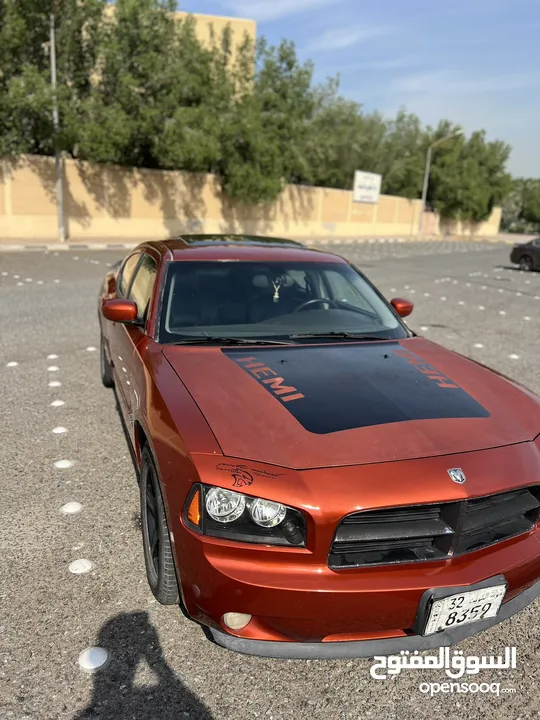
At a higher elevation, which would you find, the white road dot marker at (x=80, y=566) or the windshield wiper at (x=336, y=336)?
the windshield wiper at (x=336, y=336)

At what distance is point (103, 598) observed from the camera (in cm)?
260

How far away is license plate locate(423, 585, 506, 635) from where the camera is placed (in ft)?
6.55

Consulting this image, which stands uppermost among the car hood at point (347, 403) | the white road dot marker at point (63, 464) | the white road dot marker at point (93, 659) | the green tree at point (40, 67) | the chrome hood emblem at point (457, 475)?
the green tree at point (40, 67)

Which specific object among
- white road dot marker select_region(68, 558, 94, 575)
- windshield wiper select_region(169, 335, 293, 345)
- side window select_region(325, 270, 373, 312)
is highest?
side window select_region(325, 270, 373, 312)

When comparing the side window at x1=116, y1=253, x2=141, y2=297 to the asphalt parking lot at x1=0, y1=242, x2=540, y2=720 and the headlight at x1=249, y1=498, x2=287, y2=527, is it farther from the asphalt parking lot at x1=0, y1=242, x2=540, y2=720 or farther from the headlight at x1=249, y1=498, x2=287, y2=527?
the headlight at x1=249, y1=498, x2=287, y2=527

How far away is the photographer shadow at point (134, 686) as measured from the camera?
204cm

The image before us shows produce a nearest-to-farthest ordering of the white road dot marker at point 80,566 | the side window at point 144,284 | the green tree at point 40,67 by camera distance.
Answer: the white road dot marker at point 80,566 → the side window at point 144,284 → the green tree at point 40,67

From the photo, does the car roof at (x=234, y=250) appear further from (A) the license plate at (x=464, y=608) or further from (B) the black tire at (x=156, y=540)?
(A) the license plate at (x=464, y=608)

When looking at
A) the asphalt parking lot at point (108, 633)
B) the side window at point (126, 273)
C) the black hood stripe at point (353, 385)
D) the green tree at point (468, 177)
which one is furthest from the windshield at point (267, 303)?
the green tree at point (468, 177)

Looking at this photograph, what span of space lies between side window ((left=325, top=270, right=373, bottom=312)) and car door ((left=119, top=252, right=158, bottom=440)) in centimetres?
119

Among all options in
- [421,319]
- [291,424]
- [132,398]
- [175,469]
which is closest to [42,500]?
[132,398]

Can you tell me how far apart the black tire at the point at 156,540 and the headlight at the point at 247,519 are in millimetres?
350

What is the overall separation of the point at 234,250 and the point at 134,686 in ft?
8.72

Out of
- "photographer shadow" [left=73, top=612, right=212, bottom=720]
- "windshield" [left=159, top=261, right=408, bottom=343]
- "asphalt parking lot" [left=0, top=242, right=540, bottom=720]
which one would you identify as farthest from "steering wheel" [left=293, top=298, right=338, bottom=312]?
"photographer shadow" [left=73, top=612, right=212, bottom=720]
